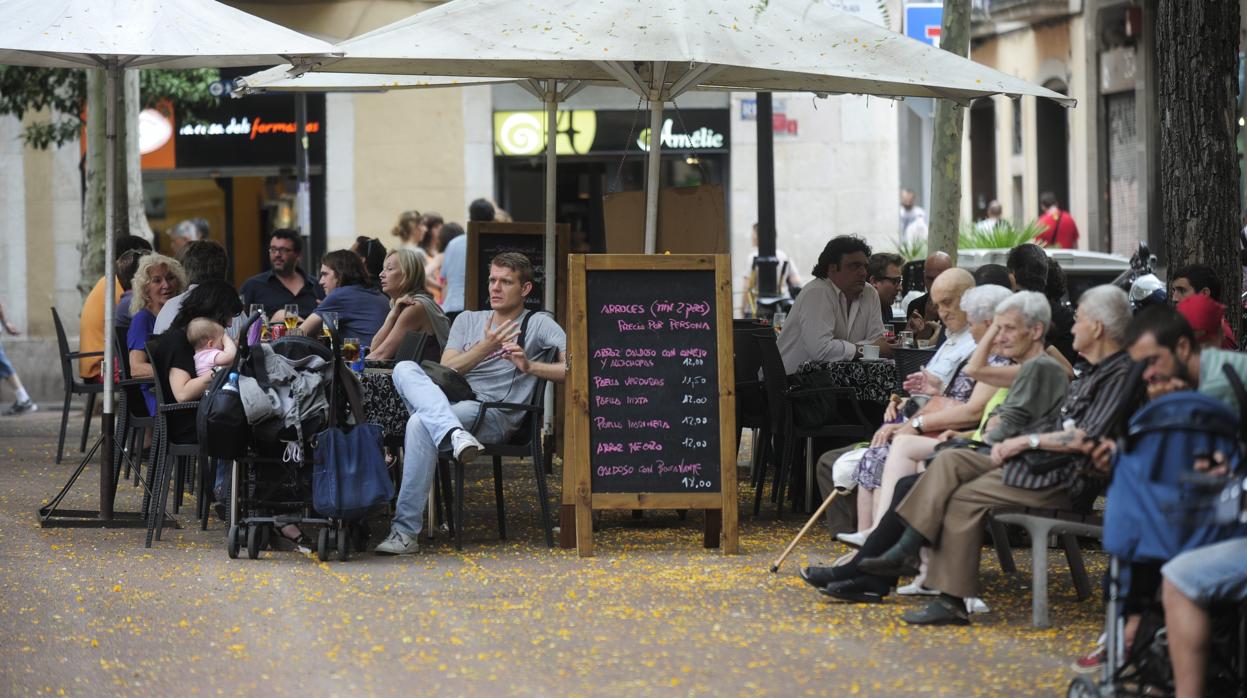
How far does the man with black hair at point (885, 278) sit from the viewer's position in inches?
488

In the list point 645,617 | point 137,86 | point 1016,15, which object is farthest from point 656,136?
point 1016,15

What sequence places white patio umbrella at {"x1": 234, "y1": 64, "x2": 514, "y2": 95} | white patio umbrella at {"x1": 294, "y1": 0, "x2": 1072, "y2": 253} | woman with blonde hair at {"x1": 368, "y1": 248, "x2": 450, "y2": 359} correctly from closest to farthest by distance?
white patio umbrella at {"x1": 294, "y1": 0, "x2": 1072, "y2": 253}, woman with blonde hair at {"x1": 368, "y1": 248, "x2": 450, "y2": 359}, white patio umbrella at {"x1": 234, "y1": 64, "x2": 514, "y2": 95}

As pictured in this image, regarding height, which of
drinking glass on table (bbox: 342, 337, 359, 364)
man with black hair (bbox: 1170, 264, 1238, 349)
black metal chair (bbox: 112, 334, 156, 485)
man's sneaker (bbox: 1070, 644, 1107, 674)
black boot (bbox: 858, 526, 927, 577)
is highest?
man with black hair (bbox: 1170, 264, 1238, 349)

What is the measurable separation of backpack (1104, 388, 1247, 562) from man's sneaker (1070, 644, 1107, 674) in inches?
25.1

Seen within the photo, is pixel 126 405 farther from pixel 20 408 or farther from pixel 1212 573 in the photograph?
pixel 20 408

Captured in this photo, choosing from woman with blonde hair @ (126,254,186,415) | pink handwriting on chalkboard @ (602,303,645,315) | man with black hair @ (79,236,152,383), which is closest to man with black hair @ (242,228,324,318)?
man with black hair @ (79,236,152,383)

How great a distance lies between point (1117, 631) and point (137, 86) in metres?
13.0

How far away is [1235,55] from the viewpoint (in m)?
9.66

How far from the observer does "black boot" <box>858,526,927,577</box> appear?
7191 mm

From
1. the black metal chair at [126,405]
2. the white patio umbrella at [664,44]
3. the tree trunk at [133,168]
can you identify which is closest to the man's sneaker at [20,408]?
the tree trunk at [133,168]

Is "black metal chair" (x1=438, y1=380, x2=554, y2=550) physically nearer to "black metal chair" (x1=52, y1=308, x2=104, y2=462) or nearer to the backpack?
the backpack

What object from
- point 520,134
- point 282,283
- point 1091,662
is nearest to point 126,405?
point 282,283

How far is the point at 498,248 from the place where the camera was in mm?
13031

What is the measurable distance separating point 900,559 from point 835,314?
3.39 m
